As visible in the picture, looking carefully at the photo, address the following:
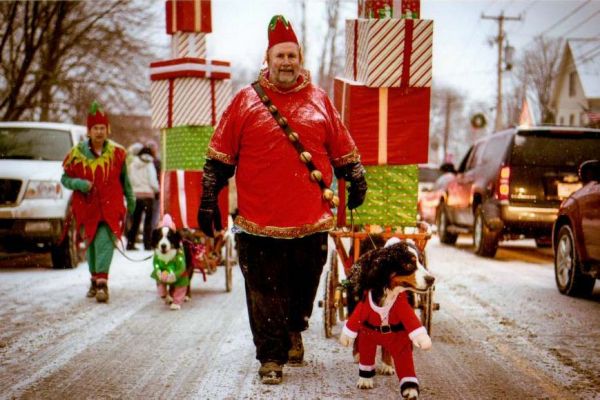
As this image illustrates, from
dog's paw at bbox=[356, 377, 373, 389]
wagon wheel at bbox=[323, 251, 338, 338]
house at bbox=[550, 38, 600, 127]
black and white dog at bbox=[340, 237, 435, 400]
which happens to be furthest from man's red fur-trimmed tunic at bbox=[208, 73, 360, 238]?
house at bbox=[550, 38, 600, 127]

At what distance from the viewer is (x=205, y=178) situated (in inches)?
216

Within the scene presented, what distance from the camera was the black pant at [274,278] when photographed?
540 cm

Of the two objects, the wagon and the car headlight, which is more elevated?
the car headlight

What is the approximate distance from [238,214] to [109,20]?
18.0 m

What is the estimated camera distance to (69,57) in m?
21.9

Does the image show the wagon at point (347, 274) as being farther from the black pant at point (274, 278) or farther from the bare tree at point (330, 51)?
the bare tree at point (330, 51)

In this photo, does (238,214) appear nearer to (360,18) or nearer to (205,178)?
(205,178)

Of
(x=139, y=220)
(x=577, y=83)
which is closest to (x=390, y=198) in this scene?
(x=139, y=220)

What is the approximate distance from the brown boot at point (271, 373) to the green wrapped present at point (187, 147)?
4.87 meters

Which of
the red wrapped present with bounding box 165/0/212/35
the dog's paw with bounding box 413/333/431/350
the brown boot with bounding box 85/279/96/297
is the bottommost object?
the brown boot with bounding box 85/279/96/297

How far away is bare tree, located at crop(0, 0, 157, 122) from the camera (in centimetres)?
1755

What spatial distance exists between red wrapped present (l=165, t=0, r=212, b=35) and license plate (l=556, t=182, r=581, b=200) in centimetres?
638

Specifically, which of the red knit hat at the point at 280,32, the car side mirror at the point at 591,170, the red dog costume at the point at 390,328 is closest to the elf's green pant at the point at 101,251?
the red knit hat at the point at 280,32

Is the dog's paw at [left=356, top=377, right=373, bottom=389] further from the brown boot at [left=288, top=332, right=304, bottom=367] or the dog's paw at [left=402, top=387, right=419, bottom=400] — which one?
the brown boot at [left=288, top=332, right=304, bottom=367]
